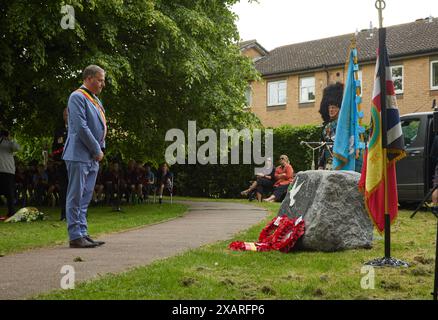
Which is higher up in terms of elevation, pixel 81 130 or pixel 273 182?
pixel 81 130

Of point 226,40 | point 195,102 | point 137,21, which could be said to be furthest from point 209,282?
point 226,40

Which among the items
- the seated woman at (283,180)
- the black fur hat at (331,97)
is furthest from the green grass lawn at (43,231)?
the seated woman at (283,180)

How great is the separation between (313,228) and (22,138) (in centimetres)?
1870

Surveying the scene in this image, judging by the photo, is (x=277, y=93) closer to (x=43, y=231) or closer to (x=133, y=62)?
(x=133, y=62)

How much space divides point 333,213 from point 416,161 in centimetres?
761

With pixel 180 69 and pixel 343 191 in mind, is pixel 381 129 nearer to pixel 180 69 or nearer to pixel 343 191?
pixel 343 191

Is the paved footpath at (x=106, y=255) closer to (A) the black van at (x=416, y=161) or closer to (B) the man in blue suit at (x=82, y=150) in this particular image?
(B) the man in blue suit at (x=82, y=150)

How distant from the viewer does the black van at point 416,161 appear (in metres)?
13.3

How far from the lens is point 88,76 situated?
23.1 ft

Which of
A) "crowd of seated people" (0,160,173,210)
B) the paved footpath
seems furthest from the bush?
the paved footpath

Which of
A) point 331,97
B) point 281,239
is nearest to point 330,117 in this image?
point 331,97

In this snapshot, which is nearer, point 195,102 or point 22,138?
point 195,102

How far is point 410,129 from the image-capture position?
561 inches

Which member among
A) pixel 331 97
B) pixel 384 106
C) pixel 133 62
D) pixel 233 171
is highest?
pixel 133 62
